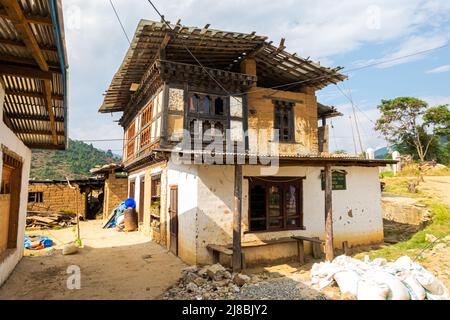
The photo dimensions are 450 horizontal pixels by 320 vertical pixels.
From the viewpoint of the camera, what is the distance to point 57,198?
18578 mm

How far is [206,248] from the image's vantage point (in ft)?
26.9

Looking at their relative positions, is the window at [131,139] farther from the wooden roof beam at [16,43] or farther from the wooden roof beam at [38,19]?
the wooden roof beam at [38,19]

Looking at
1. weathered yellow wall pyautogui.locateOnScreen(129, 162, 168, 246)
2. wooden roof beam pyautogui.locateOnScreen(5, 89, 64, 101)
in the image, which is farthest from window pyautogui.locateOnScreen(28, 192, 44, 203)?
wooden roof beam pyautogui.locateOnScreen(5, 89, 64, 101)

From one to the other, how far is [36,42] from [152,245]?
8.42 m

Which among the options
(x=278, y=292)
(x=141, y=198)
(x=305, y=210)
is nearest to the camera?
(x=278, y=292)

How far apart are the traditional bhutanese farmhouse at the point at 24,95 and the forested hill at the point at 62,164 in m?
30.1

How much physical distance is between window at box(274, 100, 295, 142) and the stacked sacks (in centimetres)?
734

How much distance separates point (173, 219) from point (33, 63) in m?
6.27

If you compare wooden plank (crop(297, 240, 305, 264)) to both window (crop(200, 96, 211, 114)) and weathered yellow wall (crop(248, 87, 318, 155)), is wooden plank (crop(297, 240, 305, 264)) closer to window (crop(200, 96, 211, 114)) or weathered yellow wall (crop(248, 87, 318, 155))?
weathered yellow wall (crop(248, 87, 318, 155))

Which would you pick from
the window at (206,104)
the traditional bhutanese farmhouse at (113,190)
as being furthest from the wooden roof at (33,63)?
the traditional bhutanese farmhouse at (113,190)

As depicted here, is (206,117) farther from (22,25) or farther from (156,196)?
(22,25)

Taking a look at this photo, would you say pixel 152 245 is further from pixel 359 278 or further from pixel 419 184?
pixel 419 184

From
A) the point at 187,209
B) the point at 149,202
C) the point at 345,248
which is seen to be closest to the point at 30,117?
the point at 187,209

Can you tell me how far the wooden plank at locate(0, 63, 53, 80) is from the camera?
15.2 feet
